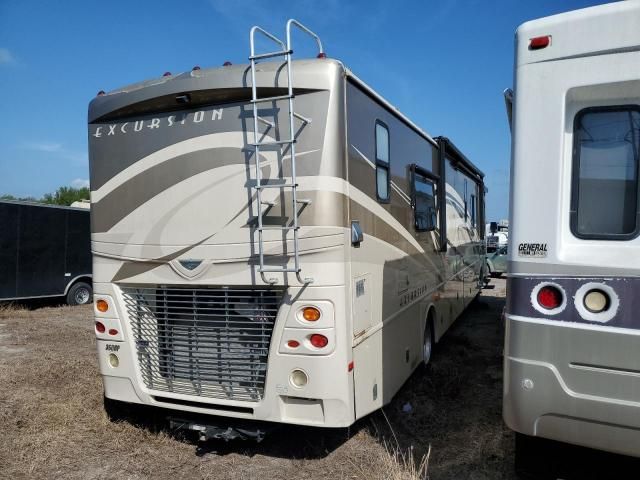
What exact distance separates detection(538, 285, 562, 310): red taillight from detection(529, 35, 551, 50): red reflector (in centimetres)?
133

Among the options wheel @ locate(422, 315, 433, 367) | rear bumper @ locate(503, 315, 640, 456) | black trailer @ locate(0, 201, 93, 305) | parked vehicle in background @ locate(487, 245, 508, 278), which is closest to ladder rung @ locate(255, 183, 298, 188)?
rear bumper @ locate(503, 315, 640, 456)

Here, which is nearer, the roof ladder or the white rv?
the white rv

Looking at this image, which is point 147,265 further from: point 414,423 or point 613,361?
point 613,361

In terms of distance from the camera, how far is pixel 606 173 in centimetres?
266

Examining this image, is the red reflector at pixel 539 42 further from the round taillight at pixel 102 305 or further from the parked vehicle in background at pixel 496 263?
the parked vehicle in background at pixel 496 263

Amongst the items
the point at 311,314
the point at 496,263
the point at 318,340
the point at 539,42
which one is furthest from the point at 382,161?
the point at 496,263

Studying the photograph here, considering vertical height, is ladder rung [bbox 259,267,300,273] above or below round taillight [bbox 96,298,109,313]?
above

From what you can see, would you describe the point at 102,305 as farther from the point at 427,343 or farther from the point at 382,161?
the point at 427,343

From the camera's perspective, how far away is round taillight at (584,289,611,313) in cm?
258

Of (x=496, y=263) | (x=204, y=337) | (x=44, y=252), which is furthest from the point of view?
(x=496, y=263)

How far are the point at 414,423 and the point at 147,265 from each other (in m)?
2.87

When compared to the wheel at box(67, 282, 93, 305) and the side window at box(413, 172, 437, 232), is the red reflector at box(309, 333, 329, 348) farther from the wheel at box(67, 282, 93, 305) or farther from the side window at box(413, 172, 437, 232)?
the wheel at box(67, 282, 93, 305)

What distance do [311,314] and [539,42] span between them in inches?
89.7

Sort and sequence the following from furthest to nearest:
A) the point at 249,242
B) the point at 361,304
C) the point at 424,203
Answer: the point at 424,203 < the point at 361,304 < the point at 249,242
